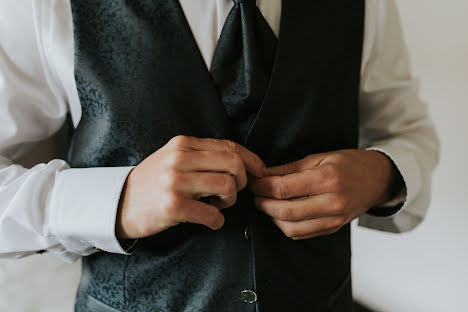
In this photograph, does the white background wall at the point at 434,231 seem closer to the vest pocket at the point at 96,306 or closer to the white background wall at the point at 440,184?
the white background wall at the point at 440,184

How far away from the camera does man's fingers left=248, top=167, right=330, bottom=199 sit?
0.56 meters

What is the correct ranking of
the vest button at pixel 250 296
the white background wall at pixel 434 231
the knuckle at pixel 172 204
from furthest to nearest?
1. the white background wall at pixel 434 231
2. the vest button at pixel 250 296
3. the knuckle at pixel 172 204

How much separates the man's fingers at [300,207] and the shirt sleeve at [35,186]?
20cm

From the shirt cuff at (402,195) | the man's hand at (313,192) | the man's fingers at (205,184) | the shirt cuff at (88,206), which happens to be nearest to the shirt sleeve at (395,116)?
the shirt cuff at (402,195)

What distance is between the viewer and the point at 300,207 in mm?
565

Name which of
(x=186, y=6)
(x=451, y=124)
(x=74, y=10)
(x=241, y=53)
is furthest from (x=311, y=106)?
(x=451, y=124)

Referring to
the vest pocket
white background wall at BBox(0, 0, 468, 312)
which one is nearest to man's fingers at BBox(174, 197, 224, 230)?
the vest pocket

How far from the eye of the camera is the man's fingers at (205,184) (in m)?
0.49

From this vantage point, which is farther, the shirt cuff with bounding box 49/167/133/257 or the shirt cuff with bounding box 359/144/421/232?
the shirt cuff with bounding box 359/144/421/232

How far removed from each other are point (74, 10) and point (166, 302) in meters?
0.43

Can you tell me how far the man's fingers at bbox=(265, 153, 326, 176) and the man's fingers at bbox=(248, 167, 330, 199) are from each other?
0.03 m

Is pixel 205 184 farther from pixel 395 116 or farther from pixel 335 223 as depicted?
pixel 395 116

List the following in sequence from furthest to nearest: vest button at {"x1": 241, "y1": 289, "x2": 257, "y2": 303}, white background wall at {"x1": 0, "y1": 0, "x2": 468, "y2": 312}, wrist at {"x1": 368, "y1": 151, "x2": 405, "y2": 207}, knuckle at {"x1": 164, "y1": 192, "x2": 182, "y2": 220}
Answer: white background wall at {"x1": 0, "y1": 0, "x2": 468, "y2": 312}, wrist at {"x1": 368, "y1": 151, "x2": 405, "y2": 207}, vest button at {"x1": 241, "y1": 289, "x2": 257, "y2": 303}, knuckle at {"x1": 164, "y1": 192, "x2": 182, "y2": 220}

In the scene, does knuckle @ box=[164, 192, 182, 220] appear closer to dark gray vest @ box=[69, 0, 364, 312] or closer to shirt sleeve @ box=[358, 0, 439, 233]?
dark gray vest @ box=[69, 0, 364, 312]
